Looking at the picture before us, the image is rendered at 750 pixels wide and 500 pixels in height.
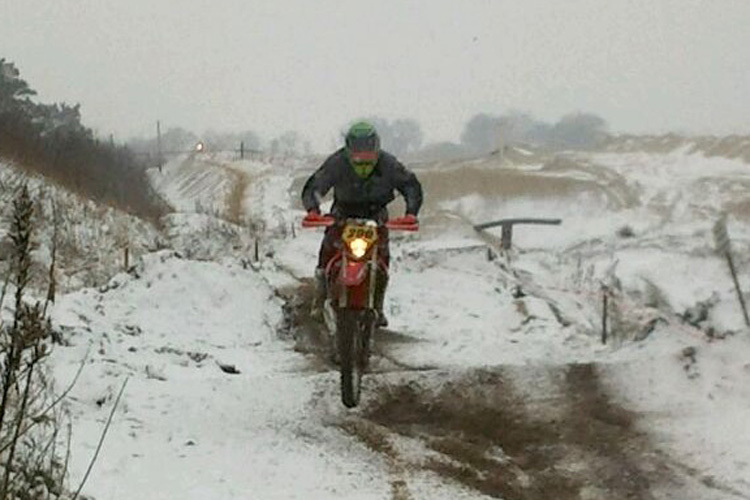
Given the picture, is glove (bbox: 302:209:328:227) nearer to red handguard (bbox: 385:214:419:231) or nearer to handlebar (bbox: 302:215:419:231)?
handlebar (bbox: 302:215:419:231)

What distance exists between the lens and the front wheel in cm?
716

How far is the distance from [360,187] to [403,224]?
66 cm

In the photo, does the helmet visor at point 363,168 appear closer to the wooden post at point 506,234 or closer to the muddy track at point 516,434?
the muddy track at point 516,434

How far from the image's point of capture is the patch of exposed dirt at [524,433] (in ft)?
18.5

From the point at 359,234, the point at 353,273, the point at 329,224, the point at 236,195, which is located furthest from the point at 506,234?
the point at 236,195

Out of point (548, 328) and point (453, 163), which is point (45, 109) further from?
point (548, 328)

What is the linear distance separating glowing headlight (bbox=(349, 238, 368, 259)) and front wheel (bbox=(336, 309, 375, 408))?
1.44 feet

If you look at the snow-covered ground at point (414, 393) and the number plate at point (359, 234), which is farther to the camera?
the number plate at point (359, 234)

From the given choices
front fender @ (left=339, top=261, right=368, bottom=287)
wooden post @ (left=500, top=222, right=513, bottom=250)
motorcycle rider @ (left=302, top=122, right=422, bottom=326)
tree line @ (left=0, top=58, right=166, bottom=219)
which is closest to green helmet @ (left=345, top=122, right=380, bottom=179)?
motorcycle rider @ (left=302, top=122, right=422, bottom=326)

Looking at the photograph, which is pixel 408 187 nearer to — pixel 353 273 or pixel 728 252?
pixel 353 273

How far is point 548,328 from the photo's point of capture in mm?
11258

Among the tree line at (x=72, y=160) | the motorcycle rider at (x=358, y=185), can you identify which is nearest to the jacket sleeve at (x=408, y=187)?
the motorcycle rider at (x=358, y=185)

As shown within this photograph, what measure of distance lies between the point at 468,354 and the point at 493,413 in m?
2.81

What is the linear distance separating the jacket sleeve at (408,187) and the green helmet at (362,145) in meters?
0.29
